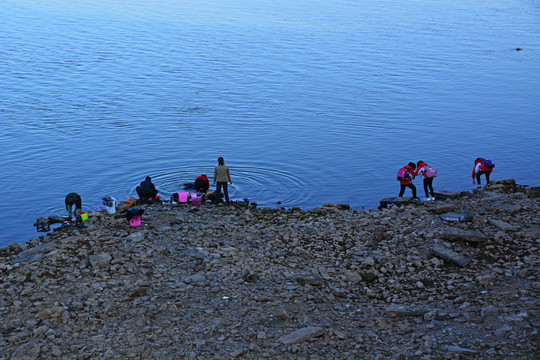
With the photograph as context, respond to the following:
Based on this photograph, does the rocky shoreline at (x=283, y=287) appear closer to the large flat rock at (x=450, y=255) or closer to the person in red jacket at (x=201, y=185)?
the large flat rock at (x=450, y=255)

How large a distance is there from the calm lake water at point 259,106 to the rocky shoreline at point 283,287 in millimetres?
6111

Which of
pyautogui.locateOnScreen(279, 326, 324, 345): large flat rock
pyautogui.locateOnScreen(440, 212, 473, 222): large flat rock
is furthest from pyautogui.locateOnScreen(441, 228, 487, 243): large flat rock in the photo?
pyautogui.locateOnScreen(279, 326, 324, 345): large flat rock

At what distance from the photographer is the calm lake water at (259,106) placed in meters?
29.1

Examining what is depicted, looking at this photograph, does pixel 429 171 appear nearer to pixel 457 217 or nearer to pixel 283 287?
pixel 457 217

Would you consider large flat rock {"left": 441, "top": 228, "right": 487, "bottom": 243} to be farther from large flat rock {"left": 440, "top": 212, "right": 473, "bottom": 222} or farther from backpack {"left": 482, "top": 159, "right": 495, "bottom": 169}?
backpack {"left": 482, "top": 159, "right": 495, "bottom": 169}

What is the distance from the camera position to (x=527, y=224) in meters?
18.6

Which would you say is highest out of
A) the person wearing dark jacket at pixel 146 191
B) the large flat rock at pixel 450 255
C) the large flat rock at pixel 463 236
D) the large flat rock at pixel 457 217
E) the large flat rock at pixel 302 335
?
the person wearing dark jacket at pixel 146 191

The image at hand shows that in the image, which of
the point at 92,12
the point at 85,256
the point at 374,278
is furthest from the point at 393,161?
the point at 92,12

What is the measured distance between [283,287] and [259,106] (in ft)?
92.5

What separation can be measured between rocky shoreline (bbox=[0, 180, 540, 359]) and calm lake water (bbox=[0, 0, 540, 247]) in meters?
6.11

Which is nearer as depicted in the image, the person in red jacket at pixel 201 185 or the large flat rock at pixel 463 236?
the large flat rock at pixel 463 236

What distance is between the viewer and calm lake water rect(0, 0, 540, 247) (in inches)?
1144

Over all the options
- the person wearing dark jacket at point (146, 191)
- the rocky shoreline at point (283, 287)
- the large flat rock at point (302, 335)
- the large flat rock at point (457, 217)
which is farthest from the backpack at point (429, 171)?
the large flat rock at point (302, 335)

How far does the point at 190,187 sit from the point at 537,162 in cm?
1821
